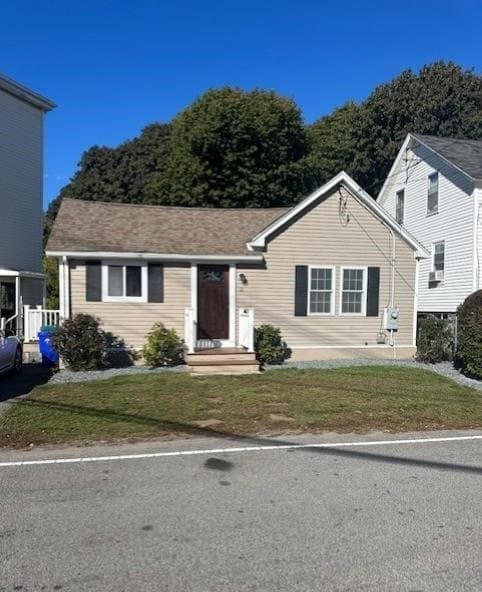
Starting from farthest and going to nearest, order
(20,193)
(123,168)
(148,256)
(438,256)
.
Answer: (123,168)
(20,193)
(438,256)
(148,256)

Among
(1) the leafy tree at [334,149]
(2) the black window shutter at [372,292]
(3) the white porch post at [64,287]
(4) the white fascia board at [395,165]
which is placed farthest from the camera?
(1) the leafy tree at [334,149]

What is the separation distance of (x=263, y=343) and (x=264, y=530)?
1003cm

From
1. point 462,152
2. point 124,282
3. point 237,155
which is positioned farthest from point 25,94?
point 462,152

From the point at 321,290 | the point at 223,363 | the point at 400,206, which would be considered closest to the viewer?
the point at 223,363

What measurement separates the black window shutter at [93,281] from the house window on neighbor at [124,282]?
0.15 metres

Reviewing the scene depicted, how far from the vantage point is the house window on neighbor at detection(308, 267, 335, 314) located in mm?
15242

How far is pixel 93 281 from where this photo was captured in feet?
46.0

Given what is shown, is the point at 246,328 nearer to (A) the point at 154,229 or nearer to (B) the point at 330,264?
(B) the point at 330,264

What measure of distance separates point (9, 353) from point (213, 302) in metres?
5.22

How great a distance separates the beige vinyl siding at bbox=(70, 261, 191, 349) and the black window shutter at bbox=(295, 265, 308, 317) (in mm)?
2950

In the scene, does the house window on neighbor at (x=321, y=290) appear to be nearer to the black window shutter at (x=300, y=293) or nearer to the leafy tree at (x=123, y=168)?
the black window shutter at (x=300, y=293)

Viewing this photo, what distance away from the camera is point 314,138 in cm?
3706

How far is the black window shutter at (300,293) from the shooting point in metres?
15.1

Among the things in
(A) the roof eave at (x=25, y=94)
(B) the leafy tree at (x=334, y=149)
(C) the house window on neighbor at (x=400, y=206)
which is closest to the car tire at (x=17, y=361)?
(A) the roof eave at (x=25, y=94)
